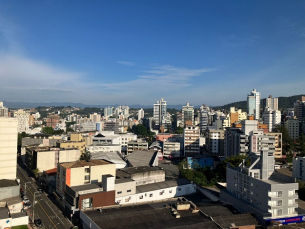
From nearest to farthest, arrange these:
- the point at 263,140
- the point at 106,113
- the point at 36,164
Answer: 1. the point at 36,164
2. the point at 263,140
3. the point at 106,113

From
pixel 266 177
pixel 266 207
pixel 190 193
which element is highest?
pixel 266 177

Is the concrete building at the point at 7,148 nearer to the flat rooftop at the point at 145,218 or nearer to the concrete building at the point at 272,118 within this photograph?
the flat rooftop at the point at 145,218

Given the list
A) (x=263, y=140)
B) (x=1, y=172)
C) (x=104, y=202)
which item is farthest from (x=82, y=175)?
(x=263, y=140)

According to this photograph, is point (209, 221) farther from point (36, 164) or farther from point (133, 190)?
point (36, 164)

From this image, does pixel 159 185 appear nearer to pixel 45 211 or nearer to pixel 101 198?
pixel 101 198

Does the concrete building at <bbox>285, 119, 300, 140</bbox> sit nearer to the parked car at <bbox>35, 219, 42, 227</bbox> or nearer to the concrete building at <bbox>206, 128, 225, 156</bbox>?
the concrete building at <bbox>206, 128, 225, 156</bbox>

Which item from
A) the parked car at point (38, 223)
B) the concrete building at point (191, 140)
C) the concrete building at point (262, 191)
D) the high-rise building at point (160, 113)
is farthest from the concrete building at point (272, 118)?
the parked car at point (38, 223)
